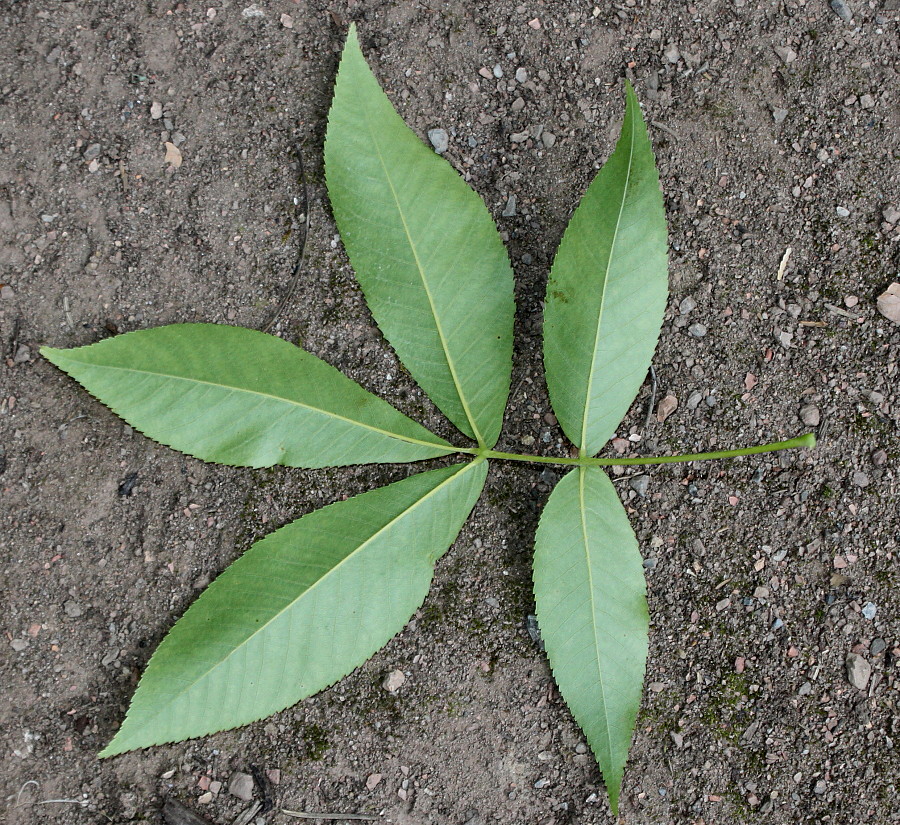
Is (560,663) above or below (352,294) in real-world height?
below

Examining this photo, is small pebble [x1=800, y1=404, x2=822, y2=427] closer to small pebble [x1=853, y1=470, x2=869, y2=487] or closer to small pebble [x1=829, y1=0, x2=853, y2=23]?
small pebble [x1=853, y1=470, x2=869, y2=487]

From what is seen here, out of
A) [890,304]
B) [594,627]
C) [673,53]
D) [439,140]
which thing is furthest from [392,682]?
[673,53]

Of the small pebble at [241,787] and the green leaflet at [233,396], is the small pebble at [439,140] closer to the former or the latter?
the green leaflet at [233,396]

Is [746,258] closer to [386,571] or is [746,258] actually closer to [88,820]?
[386,571]

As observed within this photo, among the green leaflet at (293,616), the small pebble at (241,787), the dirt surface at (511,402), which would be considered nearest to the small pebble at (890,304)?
the dirt surface at (511,402)

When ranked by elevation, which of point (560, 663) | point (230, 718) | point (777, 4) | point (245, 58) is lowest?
point (560, 663)

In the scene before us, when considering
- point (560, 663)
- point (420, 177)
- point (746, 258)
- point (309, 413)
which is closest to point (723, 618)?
point (560, 663)

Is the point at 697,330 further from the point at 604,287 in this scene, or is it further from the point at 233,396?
the point at 233,396
